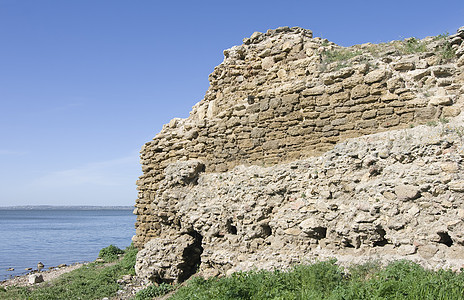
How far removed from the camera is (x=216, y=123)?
30.7 ft

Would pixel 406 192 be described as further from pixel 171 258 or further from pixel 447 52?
pixel 171 258

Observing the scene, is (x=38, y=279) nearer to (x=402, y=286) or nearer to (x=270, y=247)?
(x=270, y=247)

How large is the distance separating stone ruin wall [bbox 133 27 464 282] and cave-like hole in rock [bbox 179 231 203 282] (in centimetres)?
6

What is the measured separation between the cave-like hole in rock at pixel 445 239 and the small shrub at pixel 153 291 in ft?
18.6

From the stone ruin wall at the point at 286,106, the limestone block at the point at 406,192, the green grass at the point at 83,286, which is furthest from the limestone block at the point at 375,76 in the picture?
the green grass at the point at 83,286

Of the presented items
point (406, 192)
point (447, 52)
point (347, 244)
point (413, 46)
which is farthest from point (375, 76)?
point (347, 244)

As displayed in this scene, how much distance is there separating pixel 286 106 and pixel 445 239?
161 inches

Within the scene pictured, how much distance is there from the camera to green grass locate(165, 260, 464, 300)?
14.3 ft

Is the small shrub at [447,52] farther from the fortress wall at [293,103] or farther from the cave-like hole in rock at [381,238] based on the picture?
the cave-like hole in rock at [381,238]

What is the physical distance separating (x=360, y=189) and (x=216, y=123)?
13.8ft

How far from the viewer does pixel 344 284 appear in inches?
203

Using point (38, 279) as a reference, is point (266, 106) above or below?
above

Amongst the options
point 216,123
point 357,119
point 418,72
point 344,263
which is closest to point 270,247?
point 344,263

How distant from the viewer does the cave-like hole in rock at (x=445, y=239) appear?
5262 mm
